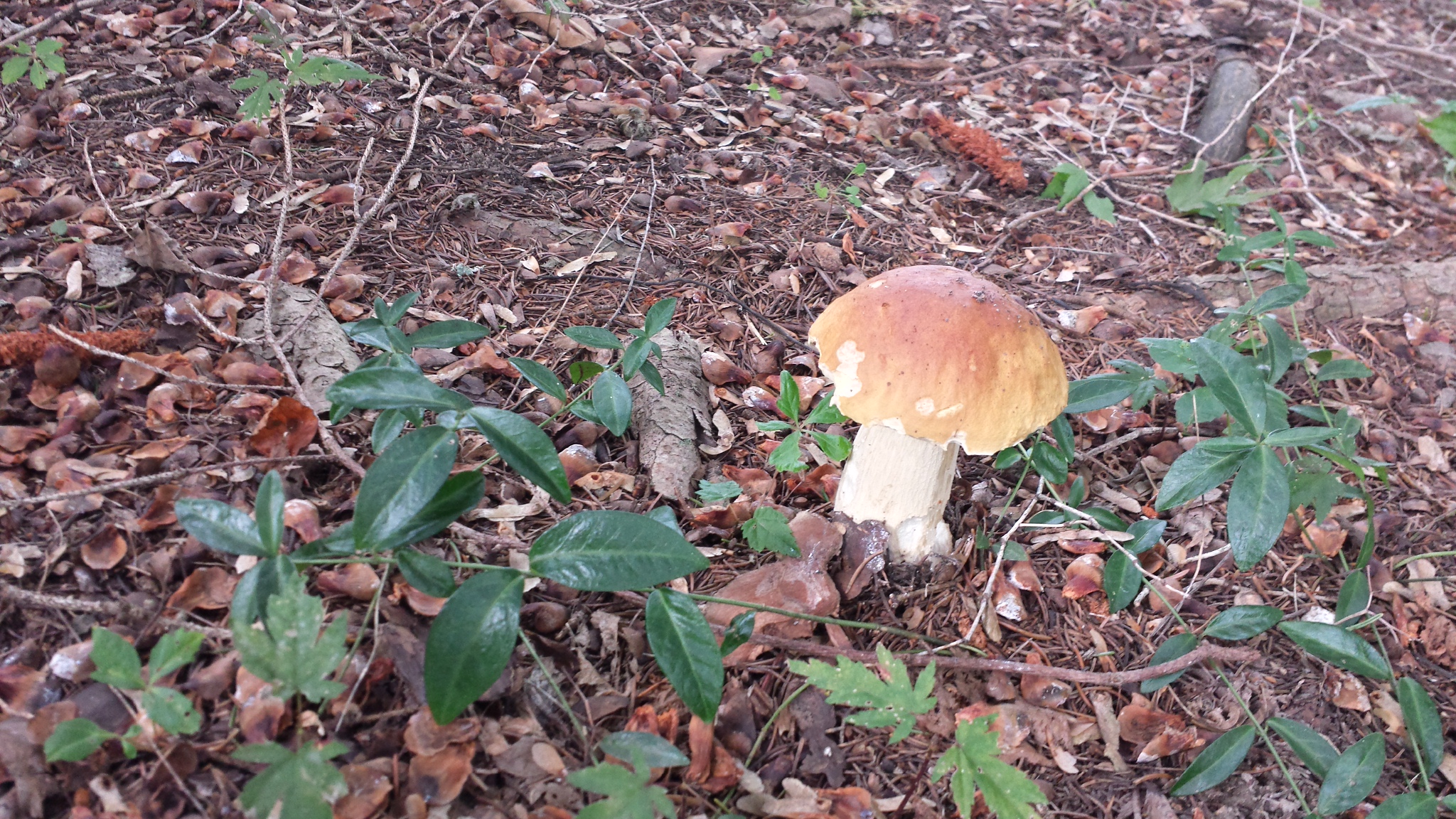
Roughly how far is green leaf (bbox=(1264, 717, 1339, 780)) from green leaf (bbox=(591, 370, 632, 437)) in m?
1.86

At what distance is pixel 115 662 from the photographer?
1434mm

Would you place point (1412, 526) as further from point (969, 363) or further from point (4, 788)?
point (4, 788)

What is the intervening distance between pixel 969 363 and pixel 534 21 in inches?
137

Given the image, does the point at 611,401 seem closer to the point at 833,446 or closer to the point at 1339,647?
the point at 833,446

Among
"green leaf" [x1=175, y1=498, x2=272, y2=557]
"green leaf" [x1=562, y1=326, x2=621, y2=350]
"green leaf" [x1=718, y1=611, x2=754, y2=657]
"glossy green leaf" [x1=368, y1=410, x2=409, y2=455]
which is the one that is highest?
"green leaf" [x1=175, y1=498, x2=272, y2=557]

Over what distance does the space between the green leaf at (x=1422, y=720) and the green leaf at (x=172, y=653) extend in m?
2.77

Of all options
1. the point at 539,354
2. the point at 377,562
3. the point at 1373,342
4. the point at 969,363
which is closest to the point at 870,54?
the point at 1373,342

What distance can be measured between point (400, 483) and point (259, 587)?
0.31m

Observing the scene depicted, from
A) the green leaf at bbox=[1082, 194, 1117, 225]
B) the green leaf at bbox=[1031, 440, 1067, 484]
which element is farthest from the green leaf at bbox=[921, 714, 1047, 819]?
the green leaf at bbox=[1082, 194, 1117, 225]

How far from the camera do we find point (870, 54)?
524 cm

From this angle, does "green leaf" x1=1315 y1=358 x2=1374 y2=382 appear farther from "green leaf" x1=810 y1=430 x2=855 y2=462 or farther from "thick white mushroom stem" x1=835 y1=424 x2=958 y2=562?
"green leaf" x1=810 y1=430 x2=855 y2=462

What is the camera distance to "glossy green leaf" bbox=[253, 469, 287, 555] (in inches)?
60.9

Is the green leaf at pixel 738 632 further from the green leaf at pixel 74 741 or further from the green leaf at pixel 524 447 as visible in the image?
the green leaf at pixel 74 741

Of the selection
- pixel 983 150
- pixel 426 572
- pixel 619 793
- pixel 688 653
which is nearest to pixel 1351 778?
pixel 688 653
